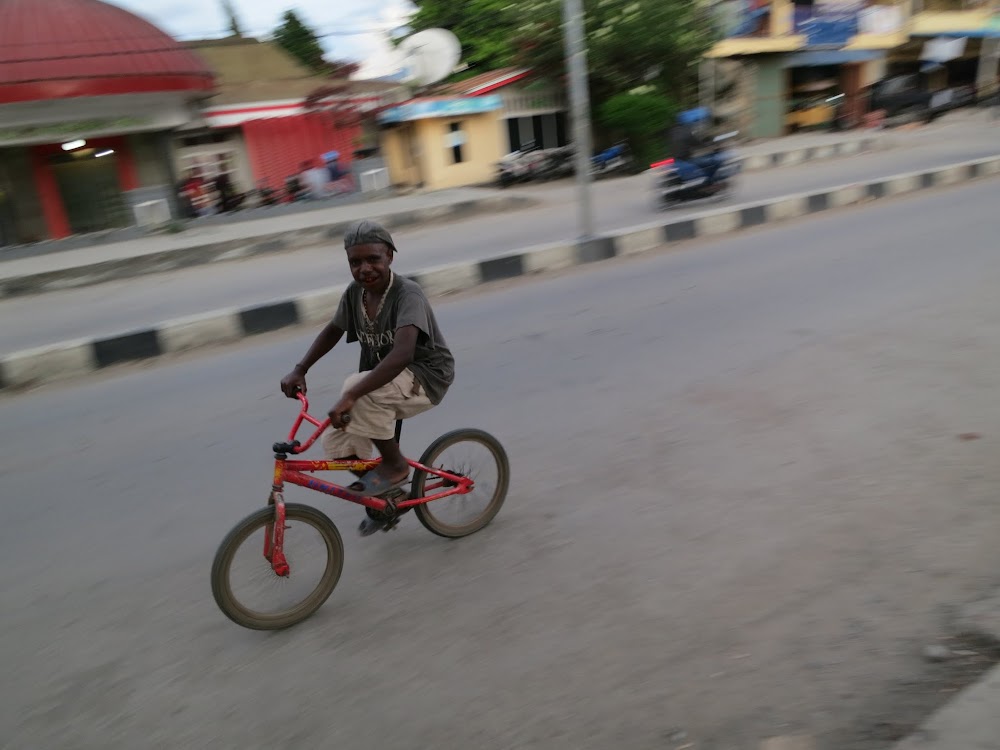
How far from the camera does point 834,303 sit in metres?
6.27

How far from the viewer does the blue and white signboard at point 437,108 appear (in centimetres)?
1892

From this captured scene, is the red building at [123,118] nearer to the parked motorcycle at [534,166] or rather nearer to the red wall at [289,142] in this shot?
the red wall at [289,142]

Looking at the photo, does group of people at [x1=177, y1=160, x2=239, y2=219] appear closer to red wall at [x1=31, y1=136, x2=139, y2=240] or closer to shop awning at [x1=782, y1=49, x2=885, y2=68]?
red wall at [x1=31, y1=136, x2=139, y2=240]

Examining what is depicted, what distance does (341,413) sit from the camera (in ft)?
8.87

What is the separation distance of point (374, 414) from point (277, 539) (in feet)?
1.84

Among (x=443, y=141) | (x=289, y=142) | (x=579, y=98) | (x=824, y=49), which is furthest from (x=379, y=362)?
(x=824, y=49)

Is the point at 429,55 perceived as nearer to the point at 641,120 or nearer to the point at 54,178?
Answer: the point at 641,120

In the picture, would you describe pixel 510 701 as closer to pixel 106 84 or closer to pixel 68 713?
pixel 68 713

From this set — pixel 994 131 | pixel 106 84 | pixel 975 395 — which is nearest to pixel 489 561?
pixel 975 395

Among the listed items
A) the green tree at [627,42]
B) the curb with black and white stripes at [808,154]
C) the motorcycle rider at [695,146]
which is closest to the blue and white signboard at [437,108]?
the green tree at [627,42]

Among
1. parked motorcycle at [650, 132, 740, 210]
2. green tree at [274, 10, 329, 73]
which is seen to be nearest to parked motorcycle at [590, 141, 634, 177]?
parked motorcycle at [650, 132, 740, 210]

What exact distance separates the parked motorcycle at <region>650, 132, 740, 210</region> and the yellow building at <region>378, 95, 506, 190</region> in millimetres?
8302

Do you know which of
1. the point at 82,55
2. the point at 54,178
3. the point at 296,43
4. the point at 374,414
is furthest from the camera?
the point at 296,43

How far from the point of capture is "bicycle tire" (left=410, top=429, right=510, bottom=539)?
10.5ft
